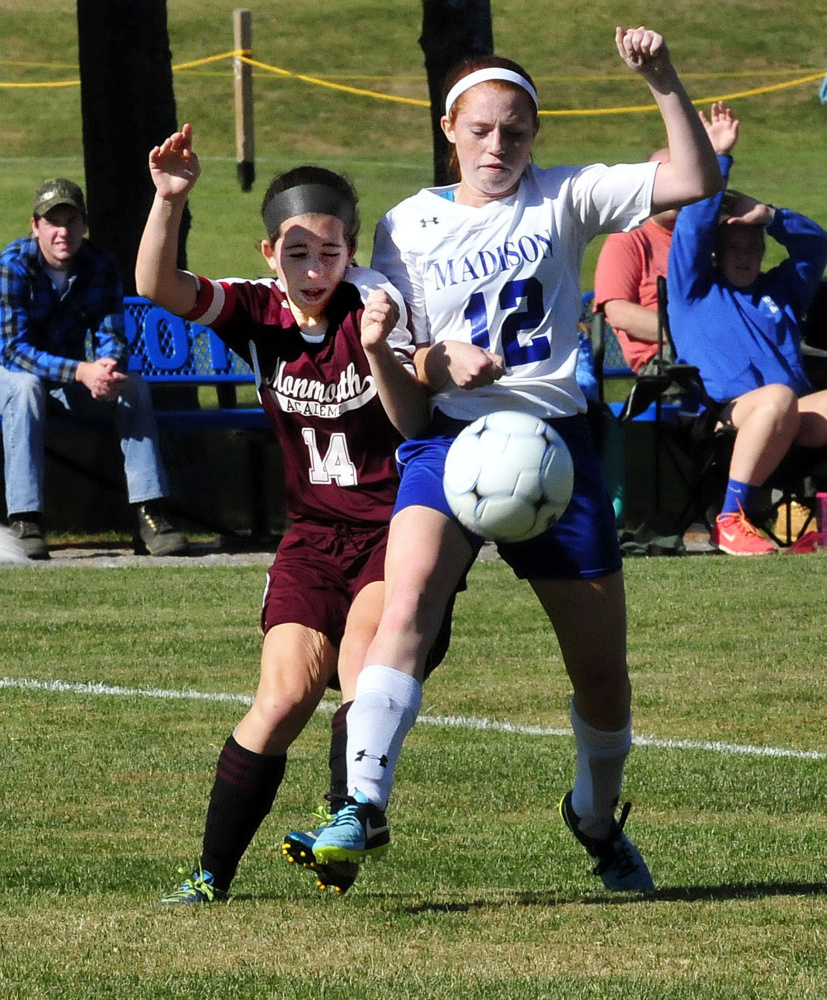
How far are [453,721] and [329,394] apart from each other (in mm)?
2461

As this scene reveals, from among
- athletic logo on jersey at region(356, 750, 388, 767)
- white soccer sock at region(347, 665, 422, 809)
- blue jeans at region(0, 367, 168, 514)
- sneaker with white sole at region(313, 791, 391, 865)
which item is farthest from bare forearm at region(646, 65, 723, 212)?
blue jeans at region(0, 367, 168, 514)

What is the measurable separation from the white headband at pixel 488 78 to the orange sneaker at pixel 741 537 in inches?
230

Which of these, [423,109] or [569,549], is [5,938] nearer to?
[569,549]

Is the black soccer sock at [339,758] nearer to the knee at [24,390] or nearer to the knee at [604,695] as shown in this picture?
the knee at [604,695]

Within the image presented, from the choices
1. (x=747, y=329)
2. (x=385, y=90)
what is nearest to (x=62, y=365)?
(x=747, y=329)

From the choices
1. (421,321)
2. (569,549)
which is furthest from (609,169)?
(569,549)

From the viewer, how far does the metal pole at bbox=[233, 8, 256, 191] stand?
A: 2786 cm

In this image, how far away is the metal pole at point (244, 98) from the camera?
91.4 feet

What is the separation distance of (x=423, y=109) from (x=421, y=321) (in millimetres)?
45468

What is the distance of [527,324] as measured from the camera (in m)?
4.51

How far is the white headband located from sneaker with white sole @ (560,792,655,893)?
5.97 ft

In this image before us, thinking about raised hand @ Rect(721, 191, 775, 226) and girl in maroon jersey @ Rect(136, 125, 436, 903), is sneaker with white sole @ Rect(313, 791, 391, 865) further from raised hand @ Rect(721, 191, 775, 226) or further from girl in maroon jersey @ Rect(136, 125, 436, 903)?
raised hand @ Rect(721, 191, 775, 226)

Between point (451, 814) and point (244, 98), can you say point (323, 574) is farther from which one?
point (244, 98)

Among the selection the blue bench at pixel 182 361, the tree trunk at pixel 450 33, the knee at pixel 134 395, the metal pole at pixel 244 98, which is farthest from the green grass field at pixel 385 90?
the knee at pixel 134 395
